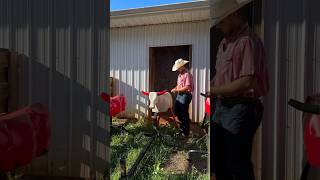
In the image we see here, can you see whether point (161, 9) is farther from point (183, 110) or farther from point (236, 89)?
point (236, 89)

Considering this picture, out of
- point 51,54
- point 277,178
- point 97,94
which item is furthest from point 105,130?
point 277,178

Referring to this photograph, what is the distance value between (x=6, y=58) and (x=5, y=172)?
5.54 feet

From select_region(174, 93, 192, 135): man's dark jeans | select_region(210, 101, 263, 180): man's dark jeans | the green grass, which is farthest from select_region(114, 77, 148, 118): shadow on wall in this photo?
select_region(210, 101, 263, 180): man's dark jeans

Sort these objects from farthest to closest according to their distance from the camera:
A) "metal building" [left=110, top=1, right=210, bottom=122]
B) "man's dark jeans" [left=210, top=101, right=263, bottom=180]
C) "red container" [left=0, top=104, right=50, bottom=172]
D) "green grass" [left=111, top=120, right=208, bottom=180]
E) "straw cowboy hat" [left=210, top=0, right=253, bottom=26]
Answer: "metal building" [left=110, top=1, right=210, bottom=122] → "green grass" [left=111, top=120, right=208, bottom=180] → "red container" [left=0, top=104, right=50, bottom=172] → "man's dark jeans" [left=210, top=101, right=263, bottom=180] → "straw cowboy hat" [left=210, top=0, right=253, bottom=26]

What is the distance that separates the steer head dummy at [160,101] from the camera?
7.12 meters

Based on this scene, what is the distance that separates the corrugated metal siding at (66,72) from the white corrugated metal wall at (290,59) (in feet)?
5.83

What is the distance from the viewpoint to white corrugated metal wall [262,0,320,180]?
2.73 meters

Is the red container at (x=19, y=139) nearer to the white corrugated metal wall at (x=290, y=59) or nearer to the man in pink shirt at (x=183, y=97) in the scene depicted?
the white corrugated metal wall at (x=290, y=59)

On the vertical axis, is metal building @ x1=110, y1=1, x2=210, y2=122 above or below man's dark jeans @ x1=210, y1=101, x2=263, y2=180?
above

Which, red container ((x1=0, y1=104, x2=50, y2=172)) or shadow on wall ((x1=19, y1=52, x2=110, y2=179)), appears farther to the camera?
shadow on wall ((x1=19, y1=52, x2=110, y2=179))

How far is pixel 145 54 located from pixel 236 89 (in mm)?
6824

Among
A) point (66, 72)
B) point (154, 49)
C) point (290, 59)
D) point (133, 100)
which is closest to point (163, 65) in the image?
point (154, 49)

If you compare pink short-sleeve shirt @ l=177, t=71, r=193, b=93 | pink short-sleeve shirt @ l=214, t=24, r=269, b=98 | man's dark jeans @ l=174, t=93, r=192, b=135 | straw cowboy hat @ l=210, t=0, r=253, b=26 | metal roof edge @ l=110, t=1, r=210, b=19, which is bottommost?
man's dark jeans @ l=174, t=93, r=192, b=135

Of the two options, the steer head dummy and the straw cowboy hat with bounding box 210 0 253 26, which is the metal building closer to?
the steer head dummy
